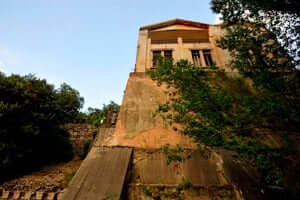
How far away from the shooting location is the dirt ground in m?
5.10

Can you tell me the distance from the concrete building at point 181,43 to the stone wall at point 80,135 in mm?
6834

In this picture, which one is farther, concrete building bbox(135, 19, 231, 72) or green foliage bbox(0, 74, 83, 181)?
concrete building bbox(135, 19, 231, 72)

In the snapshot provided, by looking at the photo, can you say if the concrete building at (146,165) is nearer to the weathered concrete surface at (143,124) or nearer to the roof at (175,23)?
the weathered concrete surface at (143,124)

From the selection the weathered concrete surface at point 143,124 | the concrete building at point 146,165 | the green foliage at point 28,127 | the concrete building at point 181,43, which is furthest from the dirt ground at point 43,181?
the concrete building at point 181,43

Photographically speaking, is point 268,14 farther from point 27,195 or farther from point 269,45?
point 27,195

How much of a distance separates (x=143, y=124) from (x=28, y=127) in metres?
6.05

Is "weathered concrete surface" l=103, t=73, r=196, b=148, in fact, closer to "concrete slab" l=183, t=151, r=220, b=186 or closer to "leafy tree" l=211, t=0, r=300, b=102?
"concrete slab" l=183, t=151, r=220, b=186

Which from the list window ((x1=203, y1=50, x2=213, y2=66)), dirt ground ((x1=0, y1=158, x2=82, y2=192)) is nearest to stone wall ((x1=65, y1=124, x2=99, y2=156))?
dirt ground ((x1=0, y1=158, x2=82, y2=192))

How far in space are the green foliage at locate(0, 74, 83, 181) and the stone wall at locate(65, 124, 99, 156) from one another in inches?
34.6

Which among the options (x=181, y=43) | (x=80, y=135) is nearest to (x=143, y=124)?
(x=181, y=43)

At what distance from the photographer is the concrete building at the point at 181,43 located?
9.56m

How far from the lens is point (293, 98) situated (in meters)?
4.66

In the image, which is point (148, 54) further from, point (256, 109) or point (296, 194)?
point (296, 194)

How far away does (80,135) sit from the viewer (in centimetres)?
1166
